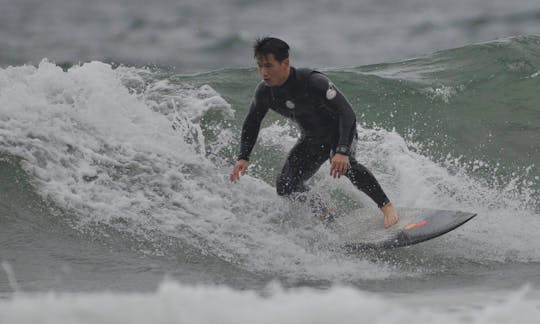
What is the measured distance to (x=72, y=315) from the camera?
417 cm

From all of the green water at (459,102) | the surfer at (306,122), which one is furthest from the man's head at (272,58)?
the green water at (459,102)

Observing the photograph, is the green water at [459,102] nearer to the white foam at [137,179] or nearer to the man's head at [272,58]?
the white foam at [137,179]

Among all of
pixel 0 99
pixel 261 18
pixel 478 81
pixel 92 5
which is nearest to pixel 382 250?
pixel 0 99

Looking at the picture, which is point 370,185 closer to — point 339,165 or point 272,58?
point 339,165

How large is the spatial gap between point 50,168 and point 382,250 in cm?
288

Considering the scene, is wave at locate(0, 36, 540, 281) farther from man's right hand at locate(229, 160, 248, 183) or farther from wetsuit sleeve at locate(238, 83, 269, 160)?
wetsuit sleeve at locate(238, 83, 269, 160)

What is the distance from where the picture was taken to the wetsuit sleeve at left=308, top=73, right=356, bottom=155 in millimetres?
6520

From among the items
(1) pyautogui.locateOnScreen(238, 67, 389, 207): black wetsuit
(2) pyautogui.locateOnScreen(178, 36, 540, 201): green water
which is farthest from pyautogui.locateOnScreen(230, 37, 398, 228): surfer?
(2) pyautogui.locateOnScreen(178, 36, 540, 201): green water

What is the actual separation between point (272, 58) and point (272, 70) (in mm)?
91

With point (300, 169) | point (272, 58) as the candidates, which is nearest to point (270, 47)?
point (272, 58)

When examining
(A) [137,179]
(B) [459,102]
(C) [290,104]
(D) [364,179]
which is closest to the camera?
(C) [290,104]

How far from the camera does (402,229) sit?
21.6 ft

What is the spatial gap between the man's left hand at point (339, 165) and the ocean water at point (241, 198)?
663 millimetres

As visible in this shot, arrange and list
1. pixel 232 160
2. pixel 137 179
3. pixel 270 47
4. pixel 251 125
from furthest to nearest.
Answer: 1. pixel 232 160
2. pixel 137 179
3. pixel 251 125
4. pixel 270 47
